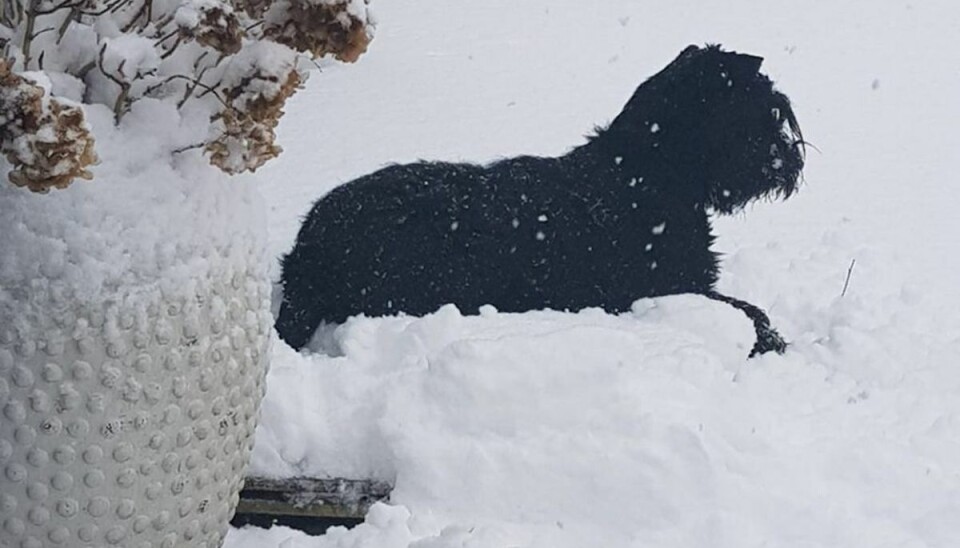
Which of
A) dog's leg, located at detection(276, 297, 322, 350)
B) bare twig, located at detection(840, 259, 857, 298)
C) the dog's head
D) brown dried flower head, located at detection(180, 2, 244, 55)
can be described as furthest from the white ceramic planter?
bare twig, located at detection(840, 259, 857, 298)

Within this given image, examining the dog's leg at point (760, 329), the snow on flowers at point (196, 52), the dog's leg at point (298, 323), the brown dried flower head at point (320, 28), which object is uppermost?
the dog's leg at point (760, 329)

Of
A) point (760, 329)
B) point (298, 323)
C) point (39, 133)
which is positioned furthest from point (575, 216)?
point (39, 133)

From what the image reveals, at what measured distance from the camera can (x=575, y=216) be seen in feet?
14.3

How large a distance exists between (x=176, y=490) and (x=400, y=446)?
0.85 meters

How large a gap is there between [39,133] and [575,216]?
8.76 feet

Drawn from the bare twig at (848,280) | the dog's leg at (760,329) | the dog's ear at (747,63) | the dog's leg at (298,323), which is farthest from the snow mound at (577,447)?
the bare twig at (848,280)

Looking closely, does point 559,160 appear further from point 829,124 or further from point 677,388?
point 829,124

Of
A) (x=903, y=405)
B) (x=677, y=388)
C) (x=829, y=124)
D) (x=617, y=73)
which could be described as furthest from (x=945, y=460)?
(x=617, y=73)

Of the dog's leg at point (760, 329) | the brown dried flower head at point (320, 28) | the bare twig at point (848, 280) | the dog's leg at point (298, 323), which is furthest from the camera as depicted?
the bare twig at point (848, 280)

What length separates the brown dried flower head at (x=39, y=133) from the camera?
1855mm

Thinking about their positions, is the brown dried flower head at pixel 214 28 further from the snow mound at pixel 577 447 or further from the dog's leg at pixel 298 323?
the dog's leg at pixel 298 323

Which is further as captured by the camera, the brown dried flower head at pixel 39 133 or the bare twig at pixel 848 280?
the bare twig at pixel 848 280

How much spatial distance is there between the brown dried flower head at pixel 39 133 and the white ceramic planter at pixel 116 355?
219 millimetres

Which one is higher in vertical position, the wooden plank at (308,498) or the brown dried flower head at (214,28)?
the brown dried flower head at (214,28)
